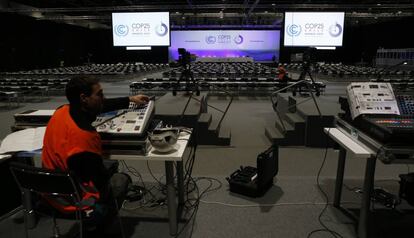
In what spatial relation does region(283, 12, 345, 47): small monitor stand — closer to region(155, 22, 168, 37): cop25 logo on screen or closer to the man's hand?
region(155, 22, 168, 37): cop25 logo on screen

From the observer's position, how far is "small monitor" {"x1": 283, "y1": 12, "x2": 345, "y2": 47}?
7.40m

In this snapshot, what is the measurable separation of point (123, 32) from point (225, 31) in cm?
1633

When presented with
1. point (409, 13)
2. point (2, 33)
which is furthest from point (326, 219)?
point (409, 13)

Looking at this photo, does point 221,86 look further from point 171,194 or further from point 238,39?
point 238,39

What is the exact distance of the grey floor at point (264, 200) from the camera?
242 cm

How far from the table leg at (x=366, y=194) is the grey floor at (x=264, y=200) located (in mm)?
159

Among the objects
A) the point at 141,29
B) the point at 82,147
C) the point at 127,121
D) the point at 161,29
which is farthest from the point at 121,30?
the point at 82,147

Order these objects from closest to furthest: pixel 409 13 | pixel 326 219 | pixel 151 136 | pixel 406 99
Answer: pixel 151 136, pixel 406 99, pixel 326 219, pixel 409 13

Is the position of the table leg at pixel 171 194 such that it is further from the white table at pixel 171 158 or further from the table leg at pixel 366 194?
the table leg at pixel 366 194

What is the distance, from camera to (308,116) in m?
4.49

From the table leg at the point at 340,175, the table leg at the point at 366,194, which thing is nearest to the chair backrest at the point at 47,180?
the table leg at the point at 366,194

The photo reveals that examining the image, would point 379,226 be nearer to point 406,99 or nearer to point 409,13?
point 406,99

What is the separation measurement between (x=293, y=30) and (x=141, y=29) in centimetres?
387

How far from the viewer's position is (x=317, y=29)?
7445mm
